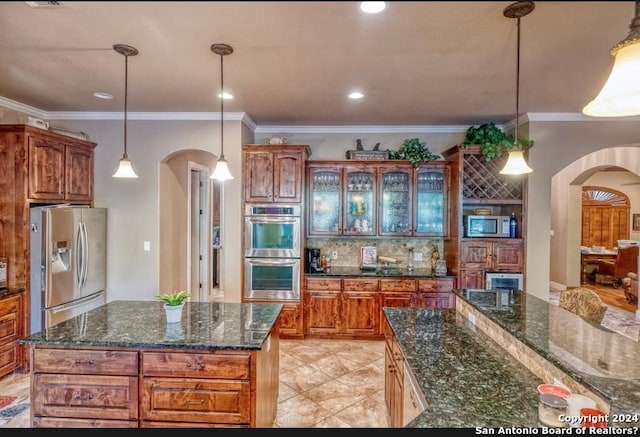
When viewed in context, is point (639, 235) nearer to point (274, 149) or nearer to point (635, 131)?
point (635, 131)

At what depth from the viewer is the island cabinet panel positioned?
343cm

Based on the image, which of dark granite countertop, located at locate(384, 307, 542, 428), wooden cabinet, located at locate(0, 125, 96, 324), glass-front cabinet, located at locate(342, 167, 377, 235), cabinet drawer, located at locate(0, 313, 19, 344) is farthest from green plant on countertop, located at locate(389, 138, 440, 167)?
cabinet drawer, located at locate(0, 313, 19, 344)

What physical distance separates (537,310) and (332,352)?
241cm

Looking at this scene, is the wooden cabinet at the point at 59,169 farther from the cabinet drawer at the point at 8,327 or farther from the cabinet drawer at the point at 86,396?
the cabinet drawer at the point at 86,396

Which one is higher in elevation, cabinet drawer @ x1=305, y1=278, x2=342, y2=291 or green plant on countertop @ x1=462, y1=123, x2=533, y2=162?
green plant on countertop @ x1=462, y1=123, x2=533, y2=162

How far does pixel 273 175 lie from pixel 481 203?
8.55 feet

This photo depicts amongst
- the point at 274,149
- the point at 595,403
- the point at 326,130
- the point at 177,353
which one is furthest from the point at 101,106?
the point at 595,403

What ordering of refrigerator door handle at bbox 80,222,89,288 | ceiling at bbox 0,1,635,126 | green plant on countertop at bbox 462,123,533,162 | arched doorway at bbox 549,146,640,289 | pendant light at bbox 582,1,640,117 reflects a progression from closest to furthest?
pendant light at bbox 582,1,640,117, ceiling at bbox 0,1,635,126, refrigerator door handle at bbox 80,222,89,288, green plant on countertop at bbox 462,123,533,162, arched doorway at bbox 549,146,640,289

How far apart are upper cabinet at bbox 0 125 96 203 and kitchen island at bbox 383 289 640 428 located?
3.69 metres

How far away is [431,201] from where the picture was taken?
481cm

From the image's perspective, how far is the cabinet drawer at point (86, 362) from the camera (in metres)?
2.09

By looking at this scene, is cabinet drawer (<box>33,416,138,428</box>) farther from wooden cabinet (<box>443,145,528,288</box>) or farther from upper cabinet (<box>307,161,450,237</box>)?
wooden cabinet (<box>443,145,528,288</box>)

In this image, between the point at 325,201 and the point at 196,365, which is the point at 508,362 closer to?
the point at 196,365

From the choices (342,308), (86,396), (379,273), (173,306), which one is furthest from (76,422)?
(379,273)
